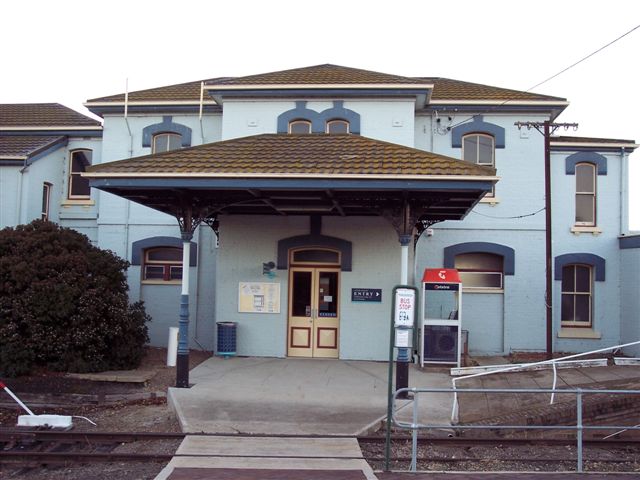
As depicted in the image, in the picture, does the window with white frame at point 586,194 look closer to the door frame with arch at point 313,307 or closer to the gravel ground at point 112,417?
the door frame with arch at point 313,307

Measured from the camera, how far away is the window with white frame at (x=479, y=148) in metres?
17.5

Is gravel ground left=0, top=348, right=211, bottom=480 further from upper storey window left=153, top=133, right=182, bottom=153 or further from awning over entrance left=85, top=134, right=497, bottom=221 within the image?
upper storey window left=153, top=133, right=182, bottom=153

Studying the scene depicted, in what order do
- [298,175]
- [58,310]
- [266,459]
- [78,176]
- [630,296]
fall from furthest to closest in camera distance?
[78,176]
[630,296]
[58,310]
[298,175]
[266,459]

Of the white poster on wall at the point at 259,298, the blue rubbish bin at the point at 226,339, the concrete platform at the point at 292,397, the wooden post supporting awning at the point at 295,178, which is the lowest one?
the concrete platform at the point at 292,397

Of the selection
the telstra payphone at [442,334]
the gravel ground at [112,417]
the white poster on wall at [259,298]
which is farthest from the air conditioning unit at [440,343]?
the gravel ground at [112,417]

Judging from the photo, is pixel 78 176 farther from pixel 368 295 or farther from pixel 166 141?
pixel 368 295

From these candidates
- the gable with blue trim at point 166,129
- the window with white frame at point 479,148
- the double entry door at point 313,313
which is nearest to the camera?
the double entry door at point 313,313

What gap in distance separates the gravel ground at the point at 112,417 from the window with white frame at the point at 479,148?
9619 mm

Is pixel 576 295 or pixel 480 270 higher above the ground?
pixel 480 270

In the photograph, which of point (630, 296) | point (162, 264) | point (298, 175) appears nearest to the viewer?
point (298, 175)

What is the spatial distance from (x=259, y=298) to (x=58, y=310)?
472 centimetres

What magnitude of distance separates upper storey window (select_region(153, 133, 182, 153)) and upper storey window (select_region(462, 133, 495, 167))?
340 inches

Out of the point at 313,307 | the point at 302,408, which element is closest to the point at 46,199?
the point at 313,307

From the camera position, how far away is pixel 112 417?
419 inches
